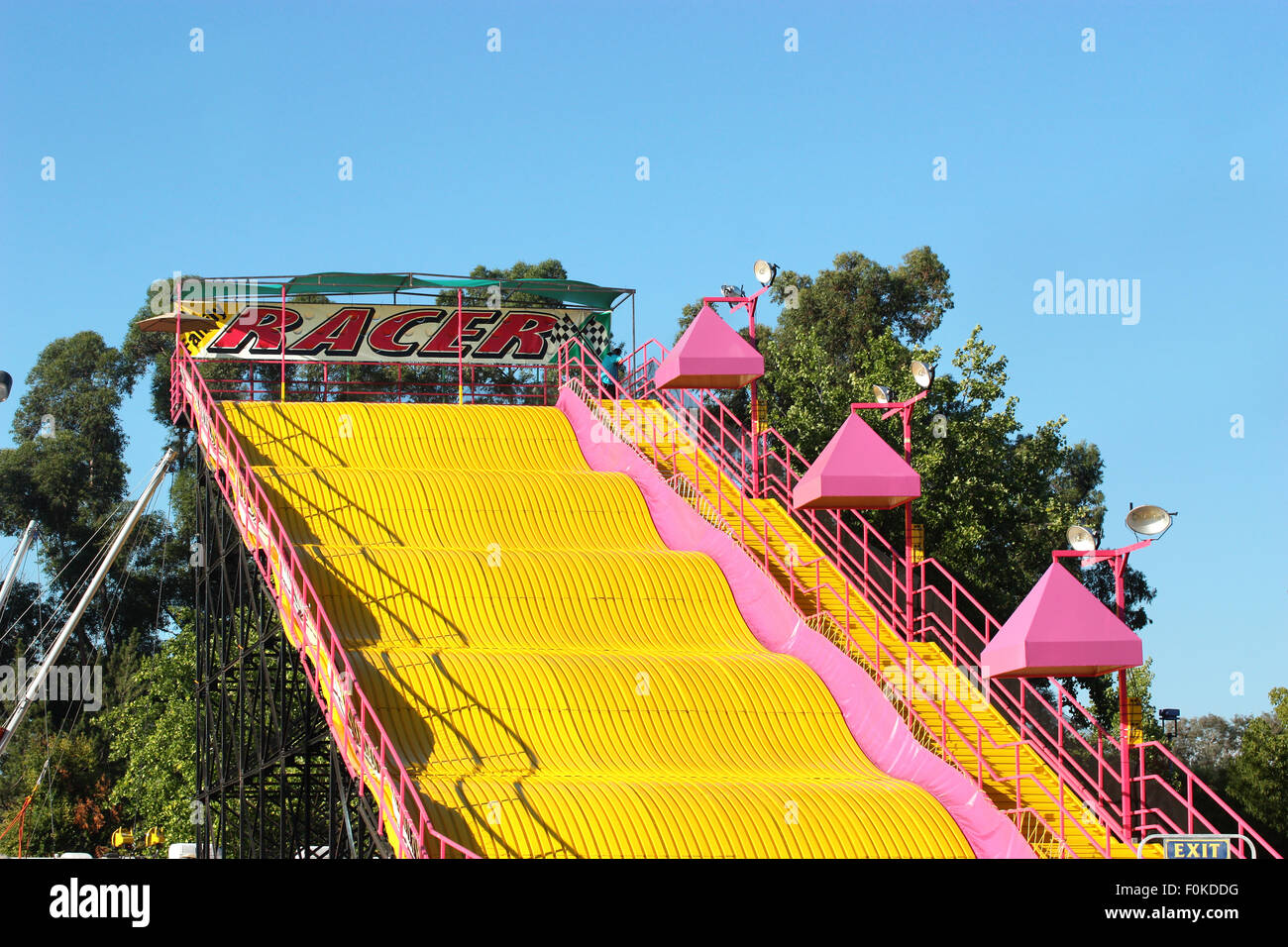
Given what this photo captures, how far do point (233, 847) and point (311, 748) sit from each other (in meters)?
18.2

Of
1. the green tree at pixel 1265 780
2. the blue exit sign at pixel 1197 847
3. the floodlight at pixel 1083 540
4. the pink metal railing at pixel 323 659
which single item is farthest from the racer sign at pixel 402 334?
the blue exit sign at pixel 1197 847

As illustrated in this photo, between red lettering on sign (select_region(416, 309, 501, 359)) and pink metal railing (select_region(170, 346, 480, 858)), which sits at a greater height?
red lettering on sign (select_region(416, 309, 501, 359))

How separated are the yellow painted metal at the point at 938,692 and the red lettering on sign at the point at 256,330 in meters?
10.1

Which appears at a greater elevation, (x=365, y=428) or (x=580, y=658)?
(x=365, y=428)

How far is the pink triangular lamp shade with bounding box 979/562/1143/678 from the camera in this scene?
15062mm

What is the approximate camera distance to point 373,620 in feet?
67.7

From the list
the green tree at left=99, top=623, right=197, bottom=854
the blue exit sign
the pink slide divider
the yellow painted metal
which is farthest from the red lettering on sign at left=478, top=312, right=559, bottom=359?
the blue exit sign

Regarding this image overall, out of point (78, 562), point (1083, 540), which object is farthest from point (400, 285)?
point (78, 562)

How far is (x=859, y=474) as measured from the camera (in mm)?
20922

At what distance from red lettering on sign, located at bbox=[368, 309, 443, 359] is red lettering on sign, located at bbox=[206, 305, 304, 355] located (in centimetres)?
167

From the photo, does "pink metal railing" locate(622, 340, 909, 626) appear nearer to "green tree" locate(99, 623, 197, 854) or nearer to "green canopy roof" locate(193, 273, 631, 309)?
"green canopy roof" locate(193, 273, 631, 309)

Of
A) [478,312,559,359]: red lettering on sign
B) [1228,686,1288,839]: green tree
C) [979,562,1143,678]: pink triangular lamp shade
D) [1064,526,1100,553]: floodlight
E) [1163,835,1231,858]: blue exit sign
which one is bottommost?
[1228,686,1288,839]: green tree
